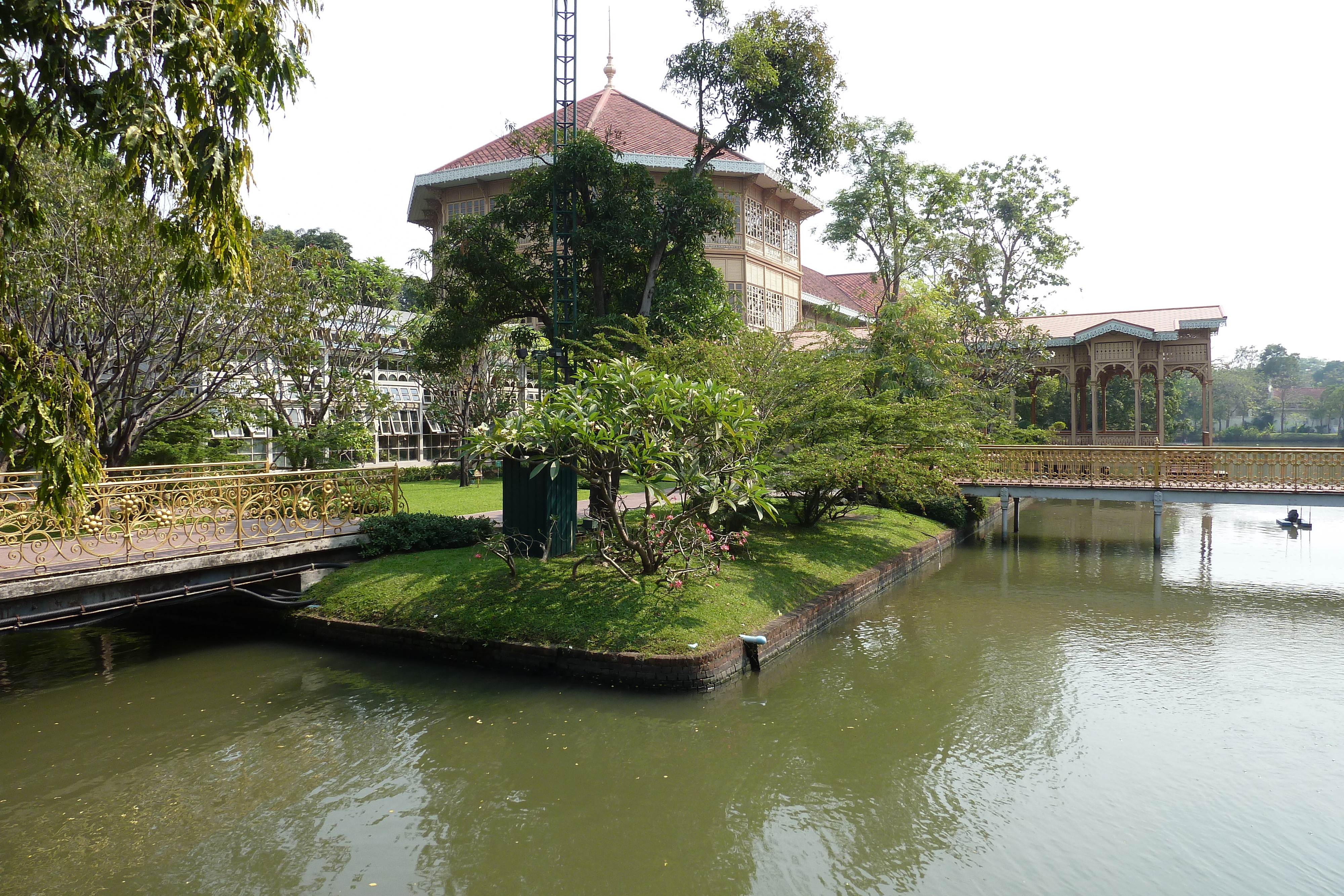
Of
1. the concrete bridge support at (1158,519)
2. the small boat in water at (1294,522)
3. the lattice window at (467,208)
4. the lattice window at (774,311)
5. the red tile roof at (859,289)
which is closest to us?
the concrete bridge support at (1158,519)

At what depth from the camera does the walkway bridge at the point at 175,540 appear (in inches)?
369

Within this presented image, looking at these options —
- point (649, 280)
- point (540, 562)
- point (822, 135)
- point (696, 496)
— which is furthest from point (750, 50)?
point (540, 562)

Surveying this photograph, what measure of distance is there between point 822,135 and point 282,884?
17809mm

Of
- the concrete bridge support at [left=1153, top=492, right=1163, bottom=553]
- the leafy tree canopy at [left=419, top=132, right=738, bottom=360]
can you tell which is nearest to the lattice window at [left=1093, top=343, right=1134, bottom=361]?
the concrete bridge support at [left=1153, top=492, right=1163, bottom=553]

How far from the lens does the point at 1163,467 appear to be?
66.0 ft

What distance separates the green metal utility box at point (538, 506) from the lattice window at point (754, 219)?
18.3m

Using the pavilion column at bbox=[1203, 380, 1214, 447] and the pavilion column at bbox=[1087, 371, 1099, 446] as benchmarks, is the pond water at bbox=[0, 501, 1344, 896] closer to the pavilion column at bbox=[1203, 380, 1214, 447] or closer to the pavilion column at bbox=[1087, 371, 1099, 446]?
the pavilion column at bbox=[1087, 371, 1099, 446]

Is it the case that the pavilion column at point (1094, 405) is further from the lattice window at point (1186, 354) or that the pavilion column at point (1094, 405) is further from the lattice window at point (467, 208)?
the lattice window at point (467, 208)

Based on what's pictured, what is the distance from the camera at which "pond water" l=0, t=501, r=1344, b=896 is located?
5.89 metres

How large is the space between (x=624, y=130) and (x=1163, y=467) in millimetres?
20858

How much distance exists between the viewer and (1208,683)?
386 inches

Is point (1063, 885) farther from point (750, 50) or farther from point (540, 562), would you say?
point (750, 50)

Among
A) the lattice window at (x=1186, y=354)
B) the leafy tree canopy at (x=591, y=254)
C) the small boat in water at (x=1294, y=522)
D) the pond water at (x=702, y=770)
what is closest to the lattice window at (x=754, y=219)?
the leafy tree canopy at (x=591, y=254)

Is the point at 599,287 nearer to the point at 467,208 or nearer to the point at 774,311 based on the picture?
the point at 774,311
